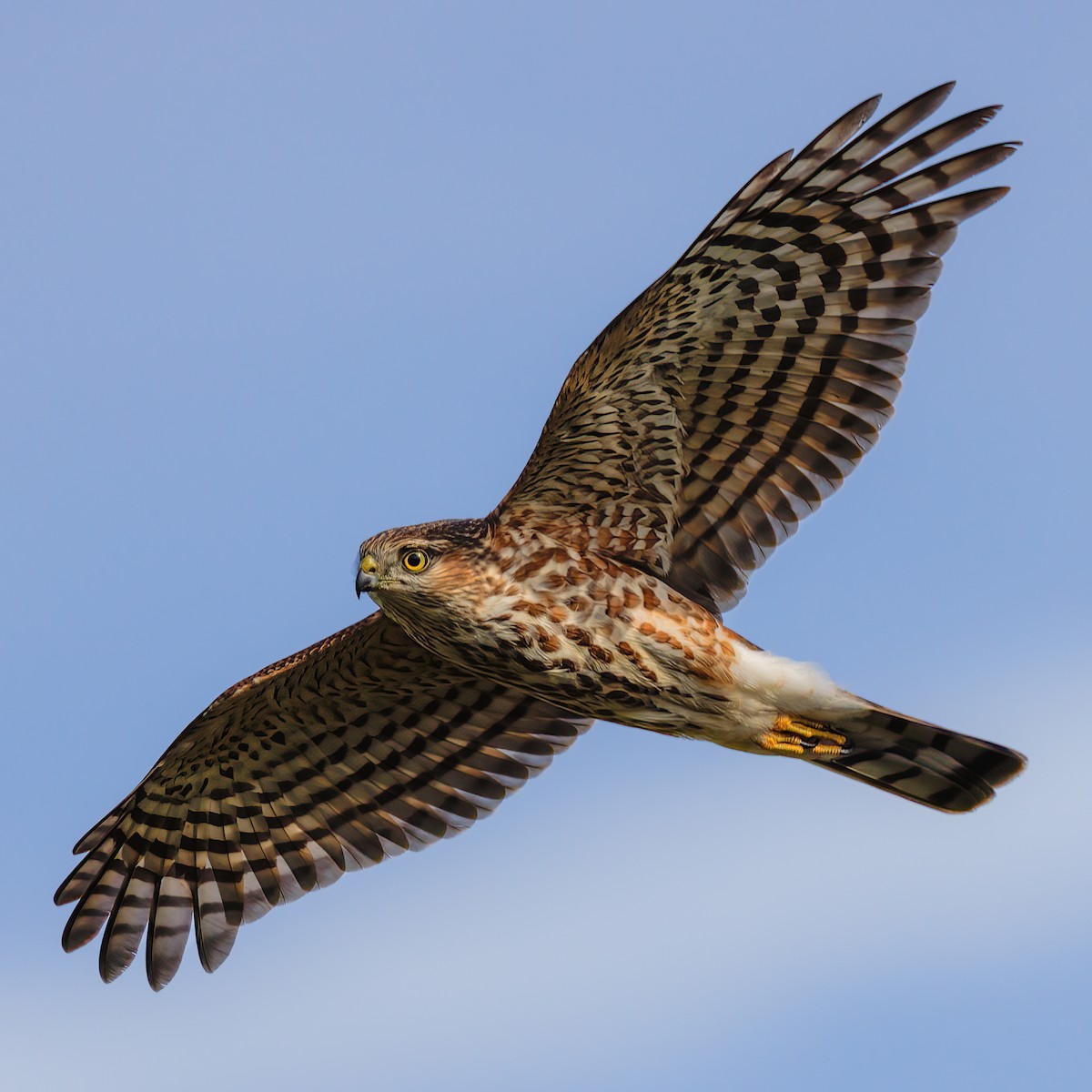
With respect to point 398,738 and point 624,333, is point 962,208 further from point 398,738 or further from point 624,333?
point 398,738

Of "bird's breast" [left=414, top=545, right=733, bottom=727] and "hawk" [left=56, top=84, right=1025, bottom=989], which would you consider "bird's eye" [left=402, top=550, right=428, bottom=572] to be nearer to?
"hawk" [left=56, top=84, right=1025, bottom=989]

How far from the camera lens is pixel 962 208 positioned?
878 centimetres

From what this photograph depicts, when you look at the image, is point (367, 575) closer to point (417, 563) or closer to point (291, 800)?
point (417, 563)

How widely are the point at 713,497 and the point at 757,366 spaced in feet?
2.57

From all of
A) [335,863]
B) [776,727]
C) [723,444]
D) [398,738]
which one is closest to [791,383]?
[723,444]

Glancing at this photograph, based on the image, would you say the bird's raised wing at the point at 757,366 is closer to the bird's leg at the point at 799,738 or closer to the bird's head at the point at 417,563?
the bird's head at the point at 417,563

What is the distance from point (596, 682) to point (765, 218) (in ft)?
8.23

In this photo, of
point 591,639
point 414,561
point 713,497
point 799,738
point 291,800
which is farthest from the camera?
point 291,800

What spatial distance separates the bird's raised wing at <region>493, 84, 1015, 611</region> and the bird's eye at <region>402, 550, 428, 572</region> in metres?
0.65

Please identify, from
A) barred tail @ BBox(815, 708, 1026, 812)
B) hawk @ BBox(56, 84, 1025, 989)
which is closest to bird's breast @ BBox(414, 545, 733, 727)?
hawk @ BBox(56, 84, 1025, 989)

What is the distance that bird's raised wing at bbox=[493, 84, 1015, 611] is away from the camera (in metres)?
8.80

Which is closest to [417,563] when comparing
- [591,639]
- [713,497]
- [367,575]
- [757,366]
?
[367,575]

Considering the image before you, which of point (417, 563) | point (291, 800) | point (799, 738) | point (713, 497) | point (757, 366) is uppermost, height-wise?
point (757, 366)

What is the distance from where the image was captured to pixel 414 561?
909 cm
